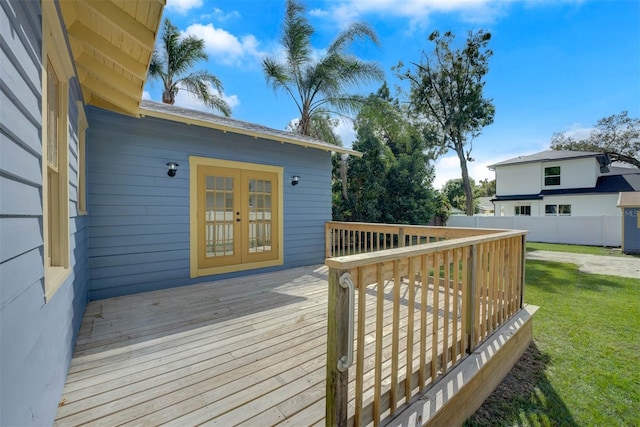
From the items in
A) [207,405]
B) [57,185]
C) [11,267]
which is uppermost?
[57,185]

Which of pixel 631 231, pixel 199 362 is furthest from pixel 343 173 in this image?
pixel 631 231

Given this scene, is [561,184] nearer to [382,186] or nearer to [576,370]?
[382,186]

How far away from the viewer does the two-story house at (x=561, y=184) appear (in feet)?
46.6

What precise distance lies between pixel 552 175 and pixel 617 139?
8323mm

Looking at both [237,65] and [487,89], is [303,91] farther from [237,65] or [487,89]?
[487,89]

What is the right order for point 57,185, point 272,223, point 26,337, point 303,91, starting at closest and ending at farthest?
point 26,337 → point 57,185 → point 272,223 → point 303,91

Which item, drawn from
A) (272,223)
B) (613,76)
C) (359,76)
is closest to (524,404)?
(272,223)

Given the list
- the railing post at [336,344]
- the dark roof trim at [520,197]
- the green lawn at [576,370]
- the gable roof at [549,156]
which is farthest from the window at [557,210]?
the railing post at [336,344]

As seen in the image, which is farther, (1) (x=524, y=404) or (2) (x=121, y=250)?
(2) (x=121, y=250)

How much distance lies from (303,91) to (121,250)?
7.84 m

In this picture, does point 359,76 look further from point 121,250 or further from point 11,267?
point 11,267

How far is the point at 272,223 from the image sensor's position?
5723mm

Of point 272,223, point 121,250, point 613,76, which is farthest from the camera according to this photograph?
point 613,76

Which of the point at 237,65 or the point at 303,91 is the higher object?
the point at 237,65
